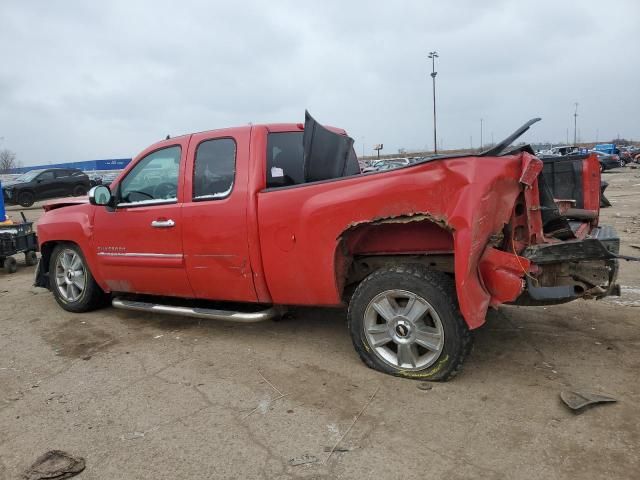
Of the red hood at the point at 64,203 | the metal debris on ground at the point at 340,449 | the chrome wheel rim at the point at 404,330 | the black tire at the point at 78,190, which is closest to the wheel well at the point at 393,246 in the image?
the chrome wheel rim at the point at 404,330

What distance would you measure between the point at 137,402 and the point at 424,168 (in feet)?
8.17

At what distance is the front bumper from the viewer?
3.18m

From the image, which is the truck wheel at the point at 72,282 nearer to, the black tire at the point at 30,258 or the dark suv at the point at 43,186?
the black tire at the point at 30,258

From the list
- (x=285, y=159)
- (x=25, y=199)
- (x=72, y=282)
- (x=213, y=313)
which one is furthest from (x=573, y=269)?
(x=25, y=199)

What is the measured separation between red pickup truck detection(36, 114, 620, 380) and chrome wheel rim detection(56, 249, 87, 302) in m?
0.29

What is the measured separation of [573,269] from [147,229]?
11.7 feet

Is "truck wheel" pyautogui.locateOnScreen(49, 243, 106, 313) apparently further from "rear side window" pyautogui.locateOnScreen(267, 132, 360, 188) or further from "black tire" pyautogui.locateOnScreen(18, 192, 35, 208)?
"black tire" pyautogui.locateOnScreen(18, 192, 35, 208)

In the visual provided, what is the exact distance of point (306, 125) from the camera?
13.4 feet

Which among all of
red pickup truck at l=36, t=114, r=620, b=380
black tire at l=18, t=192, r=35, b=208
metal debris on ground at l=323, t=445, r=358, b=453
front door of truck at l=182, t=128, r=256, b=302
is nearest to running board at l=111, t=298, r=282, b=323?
red pickup truck at l=36, t=114, r=620, b=380

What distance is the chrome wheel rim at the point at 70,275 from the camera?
543cm

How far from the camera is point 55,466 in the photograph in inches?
105

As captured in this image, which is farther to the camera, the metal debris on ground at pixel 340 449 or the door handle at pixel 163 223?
the door handle at pixel 163 223

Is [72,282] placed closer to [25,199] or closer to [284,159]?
[284,159]

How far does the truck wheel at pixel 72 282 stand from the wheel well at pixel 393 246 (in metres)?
3.03
